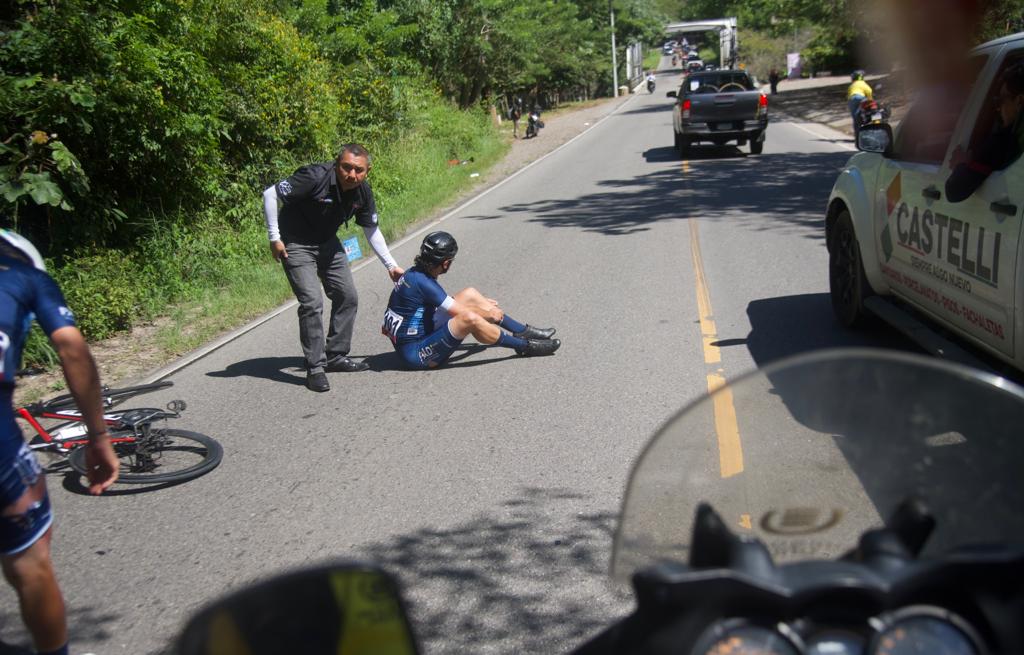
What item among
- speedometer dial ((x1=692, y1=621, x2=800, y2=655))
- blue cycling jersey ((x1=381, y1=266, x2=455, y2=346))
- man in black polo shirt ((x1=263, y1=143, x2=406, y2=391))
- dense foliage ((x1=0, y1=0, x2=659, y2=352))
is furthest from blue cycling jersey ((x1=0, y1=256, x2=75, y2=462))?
dense foliage ((x1=0, y1=0, x2=659, y2=352))

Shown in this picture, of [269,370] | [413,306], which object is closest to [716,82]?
[413,306]

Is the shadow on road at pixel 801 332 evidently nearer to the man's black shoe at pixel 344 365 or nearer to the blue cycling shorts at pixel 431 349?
the blue cycling shorts at pixel 431 349

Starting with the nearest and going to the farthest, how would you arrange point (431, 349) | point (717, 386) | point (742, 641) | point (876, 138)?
point (742, 641)
point (717, 386)
point (876, 138)
point (431, 349)

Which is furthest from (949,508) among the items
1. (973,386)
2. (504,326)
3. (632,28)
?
(632,28)

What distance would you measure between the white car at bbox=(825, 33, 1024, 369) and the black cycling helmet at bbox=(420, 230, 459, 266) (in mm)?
3020

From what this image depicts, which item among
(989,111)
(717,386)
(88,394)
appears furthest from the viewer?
(989,111)

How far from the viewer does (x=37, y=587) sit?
2900 millimetres

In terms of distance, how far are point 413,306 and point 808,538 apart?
18.1ft

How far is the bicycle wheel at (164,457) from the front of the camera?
208 inches

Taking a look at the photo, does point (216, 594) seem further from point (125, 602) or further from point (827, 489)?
point (827, 489)

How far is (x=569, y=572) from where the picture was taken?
3934 mm

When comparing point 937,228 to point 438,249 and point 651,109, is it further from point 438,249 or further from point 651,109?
point 651,109

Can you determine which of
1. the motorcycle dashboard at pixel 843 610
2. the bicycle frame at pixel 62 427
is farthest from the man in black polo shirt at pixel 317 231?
the motorcycle dashboard at pixel 843 610

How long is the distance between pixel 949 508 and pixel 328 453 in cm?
426
